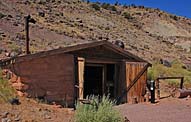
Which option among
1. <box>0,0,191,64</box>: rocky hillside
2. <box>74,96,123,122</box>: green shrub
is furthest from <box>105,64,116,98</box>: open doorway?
<box>74,96,123,122</box>: green shrub

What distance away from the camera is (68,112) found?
15062 mm

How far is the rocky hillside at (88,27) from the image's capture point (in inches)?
1228

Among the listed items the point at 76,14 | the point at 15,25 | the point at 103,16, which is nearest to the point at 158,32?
the point at 103,16

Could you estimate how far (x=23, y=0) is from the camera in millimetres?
45938

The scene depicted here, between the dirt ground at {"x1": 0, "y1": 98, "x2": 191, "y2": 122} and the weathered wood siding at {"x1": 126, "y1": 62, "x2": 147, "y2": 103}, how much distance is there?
1.27 m

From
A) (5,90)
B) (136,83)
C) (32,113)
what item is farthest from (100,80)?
(32,113)

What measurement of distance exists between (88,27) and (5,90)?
2868cm

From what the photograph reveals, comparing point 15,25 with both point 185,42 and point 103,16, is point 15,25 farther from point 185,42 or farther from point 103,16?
point 185,42

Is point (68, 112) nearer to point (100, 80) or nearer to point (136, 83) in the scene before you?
point (136, 83)

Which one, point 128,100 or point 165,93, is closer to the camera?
point 128,100

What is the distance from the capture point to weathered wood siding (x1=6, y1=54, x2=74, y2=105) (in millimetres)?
15716

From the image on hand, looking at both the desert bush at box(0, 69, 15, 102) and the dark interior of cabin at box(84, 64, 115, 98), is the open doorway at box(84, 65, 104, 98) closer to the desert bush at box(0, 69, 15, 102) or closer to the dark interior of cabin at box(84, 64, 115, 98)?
the dark interior of cabin at box(84, 64, 115, 98)

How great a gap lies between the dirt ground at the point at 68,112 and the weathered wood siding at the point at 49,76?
72 centimetres

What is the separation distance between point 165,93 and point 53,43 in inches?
447
